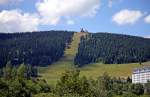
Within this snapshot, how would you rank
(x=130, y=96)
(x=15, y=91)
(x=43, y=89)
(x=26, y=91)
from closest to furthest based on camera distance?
(x=15, y=91)
(x=26, y=91)
(x=130, y=96)
(x=43, y=89)

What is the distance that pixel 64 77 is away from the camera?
135 m

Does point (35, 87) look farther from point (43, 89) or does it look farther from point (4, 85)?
point (4, 85)

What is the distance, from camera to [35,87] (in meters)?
185

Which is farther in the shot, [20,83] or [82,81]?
[20,83]

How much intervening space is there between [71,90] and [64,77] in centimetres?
553

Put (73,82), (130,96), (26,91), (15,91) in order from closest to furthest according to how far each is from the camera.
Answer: (73,82) → (15,91) → (26,91) → (130,96)

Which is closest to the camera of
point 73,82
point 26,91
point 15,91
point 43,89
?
point 73,82

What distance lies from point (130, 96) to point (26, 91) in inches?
2149

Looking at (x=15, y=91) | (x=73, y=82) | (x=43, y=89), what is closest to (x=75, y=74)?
(x=73, y=82)

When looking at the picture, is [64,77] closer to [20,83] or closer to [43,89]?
[20,83]

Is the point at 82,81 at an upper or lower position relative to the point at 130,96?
upper

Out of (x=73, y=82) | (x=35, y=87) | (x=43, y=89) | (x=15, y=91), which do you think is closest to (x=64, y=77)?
(x=73, y=82)

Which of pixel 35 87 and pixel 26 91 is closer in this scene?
pixel 26 91

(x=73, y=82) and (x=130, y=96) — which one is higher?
(x=73, y=82)
